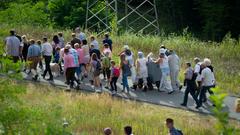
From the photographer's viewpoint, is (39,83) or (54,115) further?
(39,83)

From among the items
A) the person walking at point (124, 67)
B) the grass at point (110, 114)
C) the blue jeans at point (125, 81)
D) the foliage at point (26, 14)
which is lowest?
the grass at point (110, 114)

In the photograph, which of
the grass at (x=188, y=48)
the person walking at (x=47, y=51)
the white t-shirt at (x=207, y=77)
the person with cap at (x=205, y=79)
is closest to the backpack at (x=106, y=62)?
the person walking at (x=47, y=51)

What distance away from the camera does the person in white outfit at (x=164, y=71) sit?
18.9 m

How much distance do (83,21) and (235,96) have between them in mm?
25164

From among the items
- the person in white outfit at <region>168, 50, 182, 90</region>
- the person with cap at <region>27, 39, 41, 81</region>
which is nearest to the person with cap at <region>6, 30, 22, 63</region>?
the person with cap at <region>27, 39, 41, 81</region>

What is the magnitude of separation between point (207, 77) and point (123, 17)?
110 feet

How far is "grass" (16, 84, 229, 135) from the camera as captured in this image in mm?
15555

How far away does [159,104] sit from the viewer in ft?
60.0

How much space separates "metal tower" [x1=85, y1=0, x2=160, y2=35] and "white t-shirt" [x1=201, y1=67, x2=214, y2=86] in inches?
704

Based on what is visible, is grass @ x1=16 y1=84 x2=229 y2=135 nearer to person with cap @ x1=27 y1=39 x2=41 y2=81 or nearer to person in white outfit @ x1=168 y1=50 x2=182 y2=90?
person with cap @ x1=27 y1=39 x2=41 y2=81

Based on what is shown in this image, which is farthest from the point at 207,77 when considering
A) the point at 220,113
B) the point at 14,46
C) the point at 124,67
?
the point at 220,113

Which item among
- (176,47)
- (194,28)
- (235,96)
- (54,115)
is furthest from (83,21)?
(54,115)

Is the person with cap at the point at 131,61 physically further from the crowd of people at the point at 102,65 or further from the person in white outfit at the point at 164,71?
the person in white outfit at the point at 164,71

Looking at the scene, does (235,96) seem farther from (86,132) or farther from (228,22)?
(228,22)
